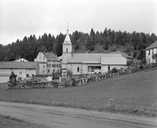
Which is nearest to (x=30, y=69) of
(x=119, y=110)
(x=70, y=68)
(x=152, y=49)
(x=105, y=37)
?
(x=70, y=68)

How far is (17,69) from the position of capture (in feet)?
303

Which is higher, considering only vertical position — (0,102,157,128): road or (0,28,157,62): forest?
(0,28,157,62): forest

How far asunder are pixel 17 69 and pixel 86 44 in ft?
283

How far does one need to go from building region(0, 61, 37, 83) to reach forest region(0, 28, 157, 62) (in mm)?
43298

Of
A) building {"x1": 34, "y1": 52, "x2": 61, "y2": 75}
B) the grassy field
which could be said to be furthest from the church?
the grassy field

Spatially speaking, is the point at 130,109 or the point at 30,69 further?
the point at 30,69

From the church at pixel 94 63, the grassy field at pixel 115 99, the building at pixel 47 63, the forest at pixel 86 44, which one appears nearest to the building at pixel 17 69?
the building at pixel 47 63

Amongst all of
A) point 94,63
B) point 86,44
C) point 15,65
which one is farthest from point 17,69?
point 86,44

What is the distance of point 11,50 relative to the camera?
145 m

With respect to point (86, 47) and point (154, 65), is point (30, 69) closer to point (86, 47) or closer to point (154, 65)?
point (154, 65)

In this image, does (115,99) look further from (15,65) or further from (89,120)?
(15,65)

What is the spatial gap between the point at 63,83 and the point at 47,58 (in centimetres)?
5895

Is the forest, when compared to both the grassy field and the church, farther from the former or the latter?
the grassy field

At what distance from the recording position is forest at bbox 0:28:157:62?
140 meters
